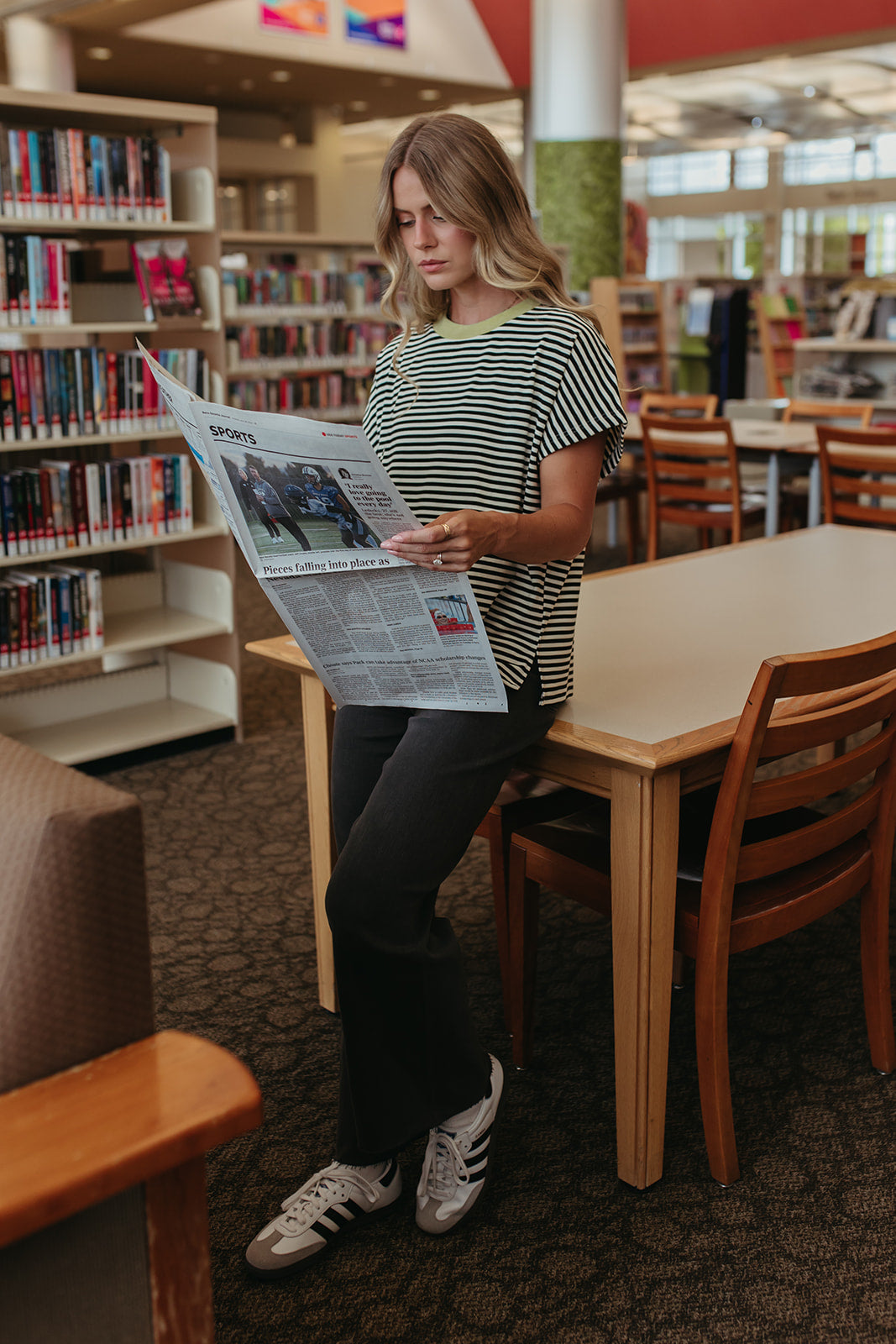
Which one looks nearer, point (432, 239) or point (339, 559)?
point (339, 559)

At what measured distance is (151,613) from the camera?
3.85 m

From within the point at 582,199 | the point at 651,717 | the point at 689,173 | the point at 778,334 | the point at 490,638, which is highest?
the point at 689,173

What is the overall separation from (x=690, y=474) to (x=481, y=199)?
140 inches

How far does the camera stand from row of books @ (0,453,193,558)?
325cm

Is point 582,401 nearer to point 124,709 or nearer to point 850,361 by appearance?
point 124,709

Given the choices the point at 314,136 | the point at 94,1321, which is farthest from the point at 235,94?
the point at 94,1321

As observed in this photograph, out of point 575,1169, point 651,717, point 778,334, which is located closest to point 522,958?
point 575,1169

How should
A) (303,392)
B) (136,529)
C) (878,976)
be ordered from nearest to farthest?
(878,976), (136,529), (303,392)

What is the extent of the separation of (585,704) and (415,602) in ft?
1.27

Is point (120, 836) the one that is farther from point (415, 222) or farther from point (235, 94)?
point (235, 94)

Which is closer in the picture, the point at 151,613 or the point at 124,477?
the point at 124,477

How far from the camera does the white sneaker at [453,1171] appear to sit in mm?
1638

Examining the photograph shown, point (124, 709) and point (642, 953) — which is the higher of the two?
point (642, 953)

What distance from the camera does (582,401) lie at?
4.96 ft
